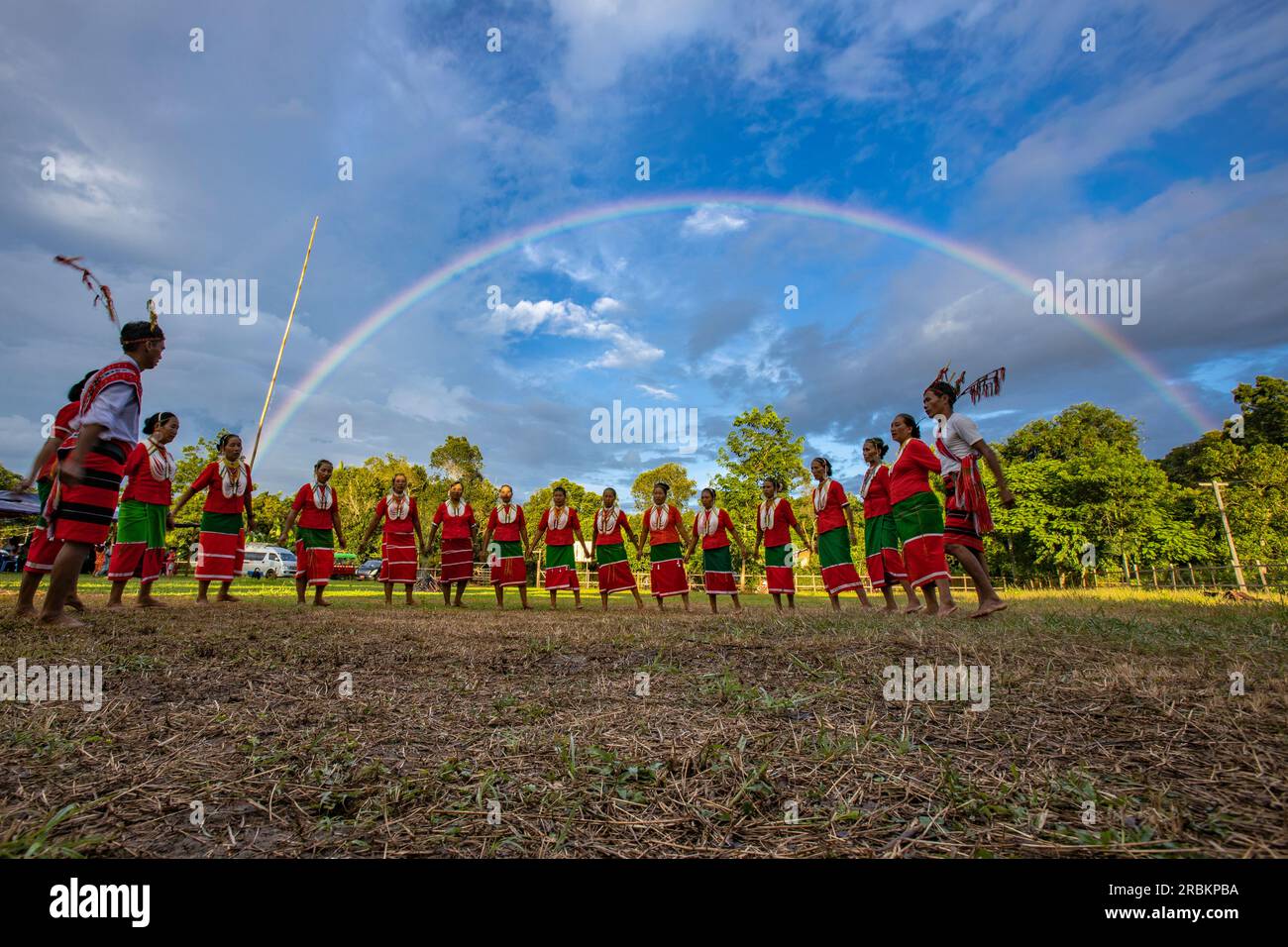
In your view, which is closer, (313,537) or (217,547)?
(217,547)

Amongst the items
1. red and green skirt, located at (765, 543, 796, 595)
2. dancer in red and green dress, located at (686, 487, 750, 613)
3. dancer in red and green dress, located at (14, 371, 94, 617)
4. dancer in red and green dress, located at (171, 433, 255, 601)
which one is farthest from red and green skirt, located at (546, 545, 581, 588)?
dancer in red and green dress, located at (14, 371, 94, 617)

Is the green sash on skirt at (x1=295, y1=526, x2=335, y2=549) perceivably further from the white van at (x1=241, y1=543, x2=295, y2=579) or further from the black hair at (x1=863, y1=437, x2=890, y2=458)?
the white van at (x1=241, y1=543, x2=295, y2=579)

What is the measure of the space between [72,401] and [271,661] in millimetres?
4993

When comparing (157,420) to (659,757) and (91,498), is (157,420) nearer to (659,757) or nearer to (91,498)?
(91,498)

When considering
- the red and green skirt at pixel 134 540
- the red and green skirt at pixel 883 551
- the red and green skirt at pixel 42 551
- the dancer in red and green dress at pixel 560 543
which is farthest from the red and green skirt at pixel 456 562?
the red and green skirt at pixel 883 551

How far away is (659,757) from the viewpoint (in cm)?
225

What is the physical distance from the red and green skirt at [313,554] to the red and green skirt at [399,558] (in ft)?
3.25

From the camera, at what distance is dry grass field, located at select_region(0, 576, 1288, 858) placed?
164 centimetres

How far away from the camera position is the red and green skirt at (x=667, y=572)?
11.3 metres

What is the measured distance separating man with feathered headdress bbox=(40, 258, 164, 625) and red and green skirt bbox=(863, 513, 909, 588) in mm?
9042

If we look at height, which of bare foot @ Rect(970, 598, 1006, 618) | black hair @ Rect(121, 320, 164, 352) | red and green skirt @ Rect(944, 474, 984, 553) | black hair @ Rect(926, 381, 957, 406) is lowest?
bare foot @ Rect(970, 598, 1006, 618)

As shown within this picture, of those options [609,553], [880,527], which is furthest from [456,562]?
[880,527]

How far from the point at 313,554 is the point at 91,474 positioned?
17.1 ft
